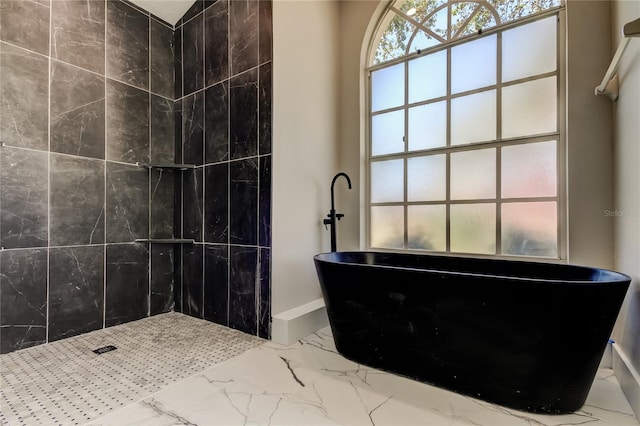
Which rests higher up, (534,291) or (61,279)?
(534,291)

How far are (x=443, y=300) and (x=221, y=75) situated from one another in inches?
80.1

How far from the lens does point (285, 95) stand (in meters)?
1.93

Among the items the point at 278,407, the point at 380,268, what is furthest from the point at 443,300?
the point at 278,407

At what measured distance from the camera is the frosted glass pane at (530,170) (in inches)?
66.2

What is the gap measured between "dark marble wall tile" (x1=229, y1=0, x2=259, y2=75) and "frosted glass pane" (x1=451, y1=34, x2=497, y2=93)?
4.42ft

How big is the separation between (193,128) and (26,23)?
103 centimetres

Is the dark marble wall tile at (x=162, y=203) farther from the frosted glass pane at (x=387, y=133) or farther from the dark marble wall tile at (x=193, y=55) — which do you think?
the frosted glass pane at (x=387, y=133)

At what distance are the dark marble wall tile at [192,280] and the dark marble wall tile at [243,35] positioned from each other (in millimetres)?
1339

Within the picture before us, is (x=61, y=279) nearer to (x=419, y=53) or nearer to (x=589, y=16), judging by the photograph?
(x=419, y=53)

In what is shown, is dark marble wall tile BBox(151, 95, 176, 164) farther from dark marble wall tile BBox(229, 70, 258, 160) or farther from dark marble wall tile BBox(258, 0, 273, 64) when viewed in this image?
dark marble wall tile BBox(258, 0, 273, 64)

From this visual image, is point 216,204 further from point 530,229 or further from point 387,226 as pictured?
point 530,229

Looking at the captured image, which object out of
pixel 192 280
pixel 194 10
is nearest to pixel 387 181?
pixel 192 280

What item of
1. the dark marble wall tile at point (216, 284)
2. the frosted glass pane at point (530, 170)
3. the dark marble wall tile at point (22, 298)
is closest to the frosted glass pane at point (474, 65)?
the frosted glass pane at point (530, 170)

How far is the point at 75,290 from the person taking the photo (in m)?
1.87
